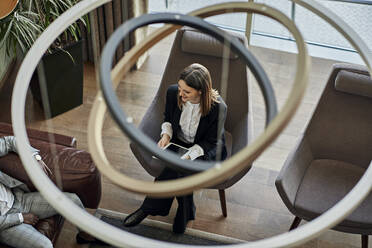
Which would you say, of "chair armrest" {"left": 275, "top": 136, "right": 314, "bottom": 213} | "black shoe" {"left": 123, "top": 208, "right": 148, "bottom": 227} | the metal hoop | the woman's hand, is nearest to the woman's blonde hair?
the woman's hand

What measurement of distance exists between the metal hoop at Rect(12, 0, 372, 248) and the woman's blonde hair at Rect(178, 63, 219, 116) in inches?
43.9

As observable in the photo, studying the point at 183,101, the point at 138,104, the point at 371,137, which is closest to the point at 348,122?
the point at 371,137

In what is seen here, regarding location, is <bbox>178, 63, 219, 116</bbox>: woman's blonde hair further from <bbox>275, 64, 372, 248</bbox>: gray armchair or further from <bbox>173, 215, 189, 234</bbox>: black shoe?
<bbox>173, 215, 189, 234</bbox>: black shoe

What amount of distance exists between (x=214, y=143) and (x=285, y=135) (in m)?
1.12

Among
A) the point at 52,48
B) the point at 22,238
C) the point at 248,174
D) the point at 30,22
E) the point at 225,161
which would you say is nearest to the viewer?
the point at 225,161

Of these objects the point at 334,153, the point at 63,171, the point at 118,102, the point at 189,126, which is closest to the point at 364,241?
the point at 334,153

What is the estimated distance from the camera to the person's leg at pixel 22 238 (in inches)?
127

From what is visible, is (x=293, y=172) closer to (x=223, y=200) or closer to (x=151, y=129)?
(x=223, y=200)

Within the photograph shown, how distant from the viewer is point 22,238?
3227mm

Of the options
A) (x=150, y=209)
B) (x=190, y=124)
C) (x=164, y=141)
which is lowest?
(x=150, y=209)

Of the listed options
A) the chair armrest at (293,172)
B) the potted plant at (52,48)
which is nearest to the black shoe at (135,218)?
the chair armrest at (293,172)

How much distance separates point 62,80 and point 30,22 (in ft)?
2.10

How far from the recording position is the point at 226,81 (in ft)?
12.2

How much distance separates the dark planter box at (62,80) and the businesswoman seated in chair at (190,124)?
1179 mm
